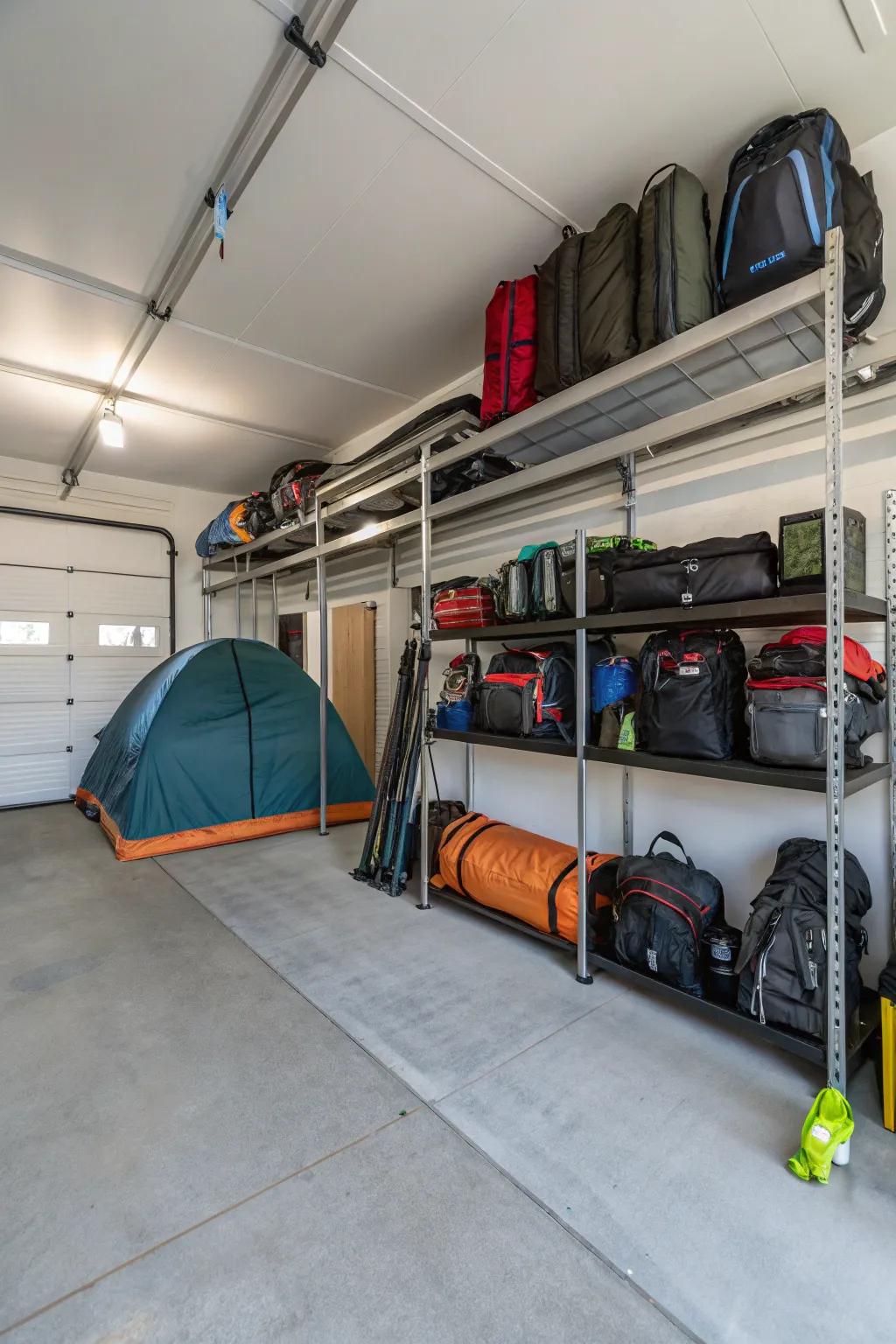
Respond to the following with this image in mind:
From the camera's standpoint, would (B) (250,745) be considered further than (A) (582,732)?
Yes

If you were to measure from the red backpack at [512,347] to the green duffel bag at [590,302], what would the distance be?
3.5 inches

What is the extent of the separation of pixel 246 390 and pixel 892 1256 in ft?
15.4

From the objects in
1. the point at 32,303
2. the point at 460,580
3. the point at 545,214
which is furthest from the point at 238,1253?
the point at 32,303

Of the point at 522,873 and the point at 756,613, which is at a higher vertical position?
the point at 756,613

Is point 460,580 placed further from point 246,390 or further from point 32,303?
point 32,303

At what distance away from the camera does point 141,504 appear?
235 inches

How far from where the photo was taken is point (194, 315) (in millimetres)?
3168

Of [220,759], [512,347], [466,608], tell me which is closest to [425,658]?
[466,608]

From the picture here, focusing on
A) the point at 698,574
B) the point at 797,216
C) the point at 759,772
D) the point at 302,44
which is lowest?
the point at 759,772

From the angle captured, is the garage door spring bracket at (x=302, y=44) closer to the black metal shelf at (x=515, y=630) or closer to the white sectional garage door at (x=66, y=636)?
the black metal shelf at (x=515, y=630)

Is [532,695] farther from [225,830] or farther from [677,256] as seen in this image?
[225,830]

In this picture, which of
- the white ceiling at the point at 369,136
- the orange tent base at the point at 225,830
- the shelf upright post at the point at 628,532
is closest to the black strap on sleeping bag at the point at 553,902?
the shelf upright post at the point at 628,532

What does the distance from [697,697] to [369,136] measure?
2.25 m

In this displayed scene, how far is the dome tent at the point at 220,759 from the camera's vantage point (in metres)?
3.91
